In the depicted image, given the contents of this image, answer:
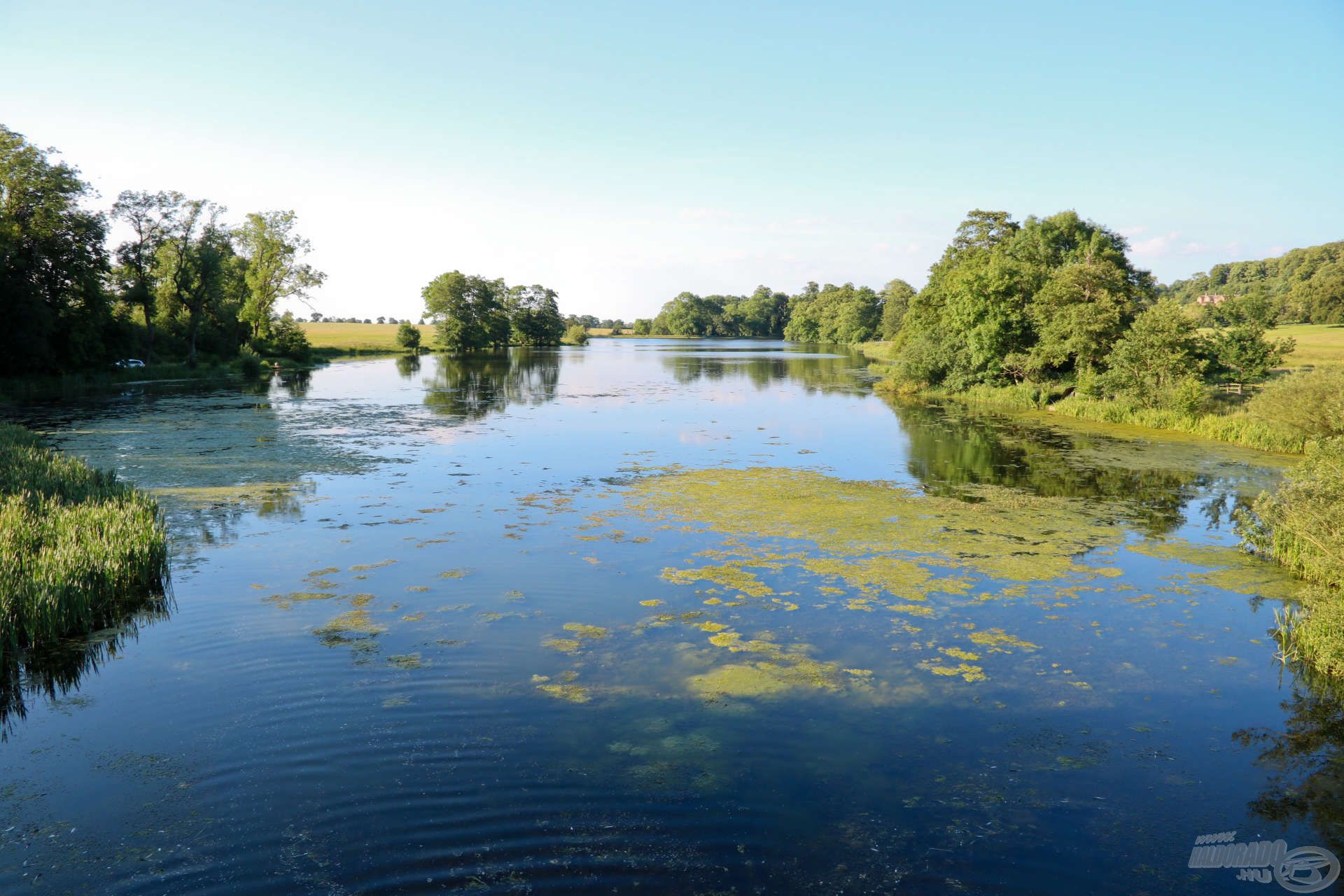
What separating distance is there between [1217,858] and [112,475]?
17.2m

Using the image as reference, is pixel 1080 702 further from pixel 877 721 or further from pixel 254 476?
pixel 254 476

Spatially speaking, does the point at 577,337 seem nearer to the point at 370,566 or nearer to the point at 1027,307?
the point at 1027,307

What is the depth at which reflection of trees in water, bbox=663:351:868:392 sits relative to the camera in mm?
50438

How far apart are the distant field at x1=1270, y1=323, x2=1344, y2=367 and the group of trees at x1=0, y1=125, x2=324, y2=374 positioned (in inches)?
2294

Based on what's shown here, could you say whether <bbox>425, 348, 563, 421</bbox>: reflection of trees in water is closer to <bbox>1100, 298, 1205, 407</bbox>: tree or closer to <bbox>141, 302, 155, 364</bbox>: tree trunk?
<bbox>141, 302, 155, 364</bbox>: tree trunk

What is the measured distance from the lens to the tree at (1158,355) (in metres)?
28.0

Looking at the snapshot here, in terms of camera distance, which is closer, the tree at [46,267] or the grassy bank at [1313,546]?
the grassy bank at [1313,546]

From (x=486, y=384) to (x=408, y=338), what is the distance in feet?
154

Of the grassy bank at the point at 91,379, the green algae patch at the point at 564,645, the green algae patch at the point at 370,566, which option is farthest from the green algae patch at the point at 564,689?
the grassy bank at the point at 91,379

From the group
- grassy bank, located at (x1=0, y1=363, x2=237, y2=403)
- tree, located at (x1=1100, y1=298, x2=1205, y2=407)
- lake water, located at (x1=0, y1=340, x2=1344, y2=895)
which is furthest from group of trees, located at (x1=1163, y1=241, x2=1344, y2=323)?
grassy bank, located at (x1=0, y1=363, x2=237, y2=403)

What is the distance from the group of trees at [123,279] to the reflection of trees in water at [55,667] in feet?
113

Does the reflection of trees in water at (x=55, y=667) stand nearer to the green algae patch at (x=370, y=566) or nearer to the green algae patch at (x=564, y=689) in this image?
the green algae patch at (x=370, y=566)

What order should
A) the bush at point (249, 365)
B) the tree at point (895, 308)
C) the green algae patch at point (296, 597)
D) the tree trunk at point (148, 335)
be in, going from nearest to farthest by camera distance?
the green algae patch at point (296, 597) → the tree trunk at point (148, 335) → the bush at point (249, 365) → the tree at point (895, 308)

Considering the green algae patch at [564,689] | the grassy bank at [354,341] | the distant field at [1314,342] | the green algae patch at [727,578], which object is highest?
the grassy bank at [354,341]
